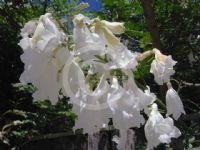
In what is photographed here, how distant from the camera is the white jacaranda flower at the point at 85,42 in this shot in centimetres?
70

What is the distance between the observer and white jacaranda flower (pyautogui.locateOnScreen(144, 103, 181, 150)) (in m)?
0.84

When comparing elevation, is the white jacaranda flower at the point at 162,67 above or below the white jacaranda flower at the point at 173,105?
above

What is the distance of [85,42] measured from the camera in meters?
0.70

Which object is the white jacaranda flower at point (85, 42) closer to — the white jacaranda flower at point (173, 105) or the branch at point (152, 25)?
the white jacaranda flower at point (173, 105)

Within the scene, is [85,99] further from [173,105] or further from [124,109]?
[173,105]

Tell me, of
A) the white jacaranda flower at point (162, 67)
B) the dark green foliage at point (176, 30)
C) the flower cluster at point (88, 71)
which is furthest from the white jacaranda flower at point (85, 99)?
the dark green foliage at point (176, 30)

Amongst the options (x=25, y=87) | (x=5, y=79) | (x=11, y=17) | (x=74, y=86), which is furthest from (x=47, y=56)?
(x=11, y=17)

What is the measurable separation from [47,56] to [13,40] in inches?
176

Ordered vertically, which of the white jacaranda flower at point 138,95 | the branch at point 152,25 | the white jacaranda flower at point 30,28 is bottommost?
the white jacaranda flower at point 138,95

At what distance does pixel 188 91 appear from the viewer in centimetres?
553

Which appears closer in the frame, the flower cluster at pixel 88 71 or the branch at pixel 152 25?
the flower cluster at pixel 88 71

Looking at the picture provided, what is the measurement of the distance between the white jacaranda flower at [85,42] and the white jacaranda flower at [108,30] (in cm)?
2

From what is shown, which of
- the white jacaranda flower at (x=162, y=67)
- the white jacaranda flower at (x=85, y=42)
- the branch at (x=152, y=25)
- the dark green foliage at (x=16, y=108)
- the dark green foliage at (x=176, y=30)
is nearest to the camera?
the white jacaranda flower at (x=85, y=42)

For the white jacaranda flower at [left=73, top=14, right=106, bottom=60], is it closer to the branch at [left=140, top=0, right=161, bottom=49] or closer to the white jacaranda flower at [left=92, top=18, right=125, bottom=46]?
the white jacaranda flower at [left=92, top=18, right=125, bottom=46]
